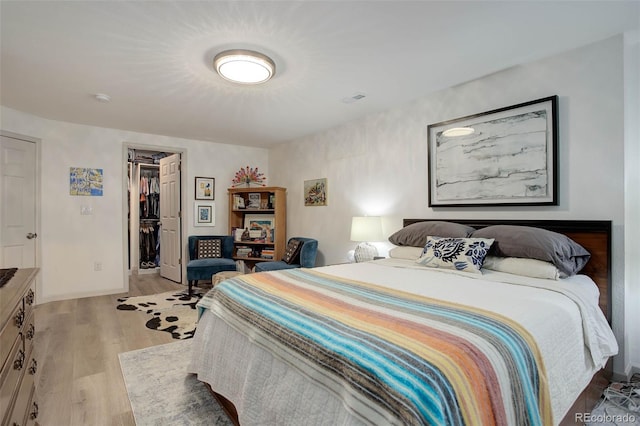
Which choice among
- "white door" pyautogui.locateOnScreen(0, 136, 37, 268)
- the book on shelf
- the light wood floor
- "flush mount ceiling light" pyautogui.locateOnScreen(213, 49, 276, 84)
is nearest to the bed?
the light wood floor

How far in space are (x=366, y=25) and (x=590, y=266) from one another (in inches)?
89.1

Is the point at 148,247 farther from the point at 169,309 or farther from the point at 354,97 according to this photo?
the point at 354,97

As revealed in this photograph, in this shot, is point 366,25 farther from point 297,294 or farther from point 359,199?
point 359,199

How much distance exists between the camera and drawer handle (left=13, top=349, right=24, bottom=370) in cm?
124

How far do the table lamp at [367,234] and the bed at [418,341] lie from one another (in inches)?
46.1

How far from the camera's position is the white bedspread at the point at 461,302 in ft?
3.89

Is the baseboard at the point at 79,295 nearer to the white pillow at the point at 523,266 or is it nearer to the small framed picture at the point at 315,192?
the small framed picture at the point at 315,192

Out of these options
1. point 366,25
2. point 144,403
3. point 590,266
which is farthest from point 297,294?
point 590,266

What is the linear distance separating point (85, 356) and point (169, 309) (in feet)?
3.98

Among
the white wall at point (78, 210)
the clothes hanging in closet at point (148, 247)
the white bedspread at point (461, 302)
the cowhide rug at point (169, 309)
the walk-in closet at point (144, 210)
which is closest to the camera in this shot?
the white bedspread at point (461, 302)

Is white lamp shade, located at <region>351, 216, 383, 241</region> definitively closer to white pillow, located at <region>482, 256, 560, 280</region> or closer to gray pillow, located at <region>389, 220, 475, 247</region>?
gray pillow, located at <region>389, 220, 475, 247</region>

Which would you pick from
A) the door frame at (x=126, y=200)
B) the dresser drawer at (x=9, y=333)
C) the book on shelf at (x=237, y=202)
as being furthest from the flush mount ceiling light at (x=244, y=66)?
the book on shelf at (x=237, y=202)

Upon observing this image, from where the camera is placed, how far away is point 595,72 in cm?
228

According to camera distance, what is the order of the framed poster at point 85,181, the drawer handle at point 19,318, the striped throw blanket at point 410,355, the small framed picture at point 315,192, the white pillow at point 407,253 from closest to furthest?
the striped throw blanket at point 410,355
the drawer handle at point 19,318
the white pillow at point 407,253
the framed poster at point 85,181
the small framed picture at point 315,192
